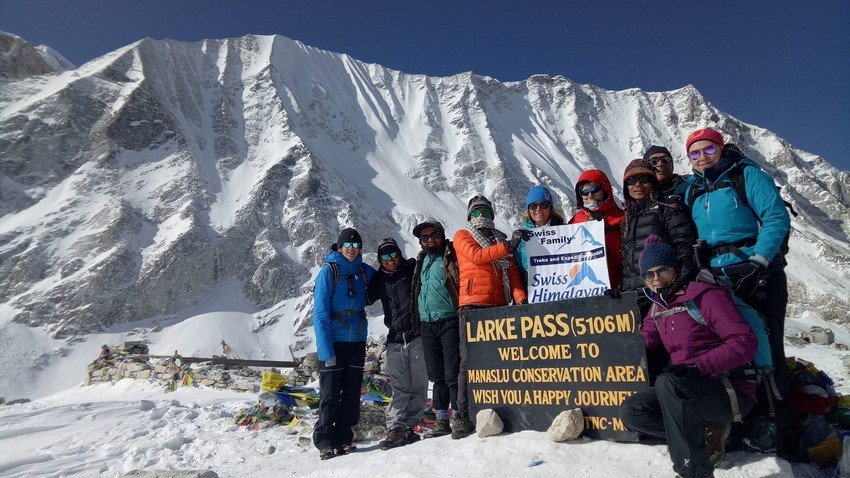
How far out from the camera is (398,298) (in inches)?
212

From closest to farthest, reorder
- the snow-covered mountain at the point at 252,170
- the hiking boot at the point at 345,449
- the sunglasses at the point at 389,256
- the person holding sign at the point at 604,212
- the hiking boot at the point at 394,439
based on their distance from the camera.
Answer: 1. the person holding sign at the point at 604,212
2. the hiking boot at the point at 394,439
3. the hiking boot at the point at 345,449
4. the sunglasses at the point at 389,256
5. the snow-covered mountain at the point at 252,170

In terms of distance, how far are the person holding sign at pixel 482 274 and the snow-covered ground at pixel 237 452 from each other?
2.40ft

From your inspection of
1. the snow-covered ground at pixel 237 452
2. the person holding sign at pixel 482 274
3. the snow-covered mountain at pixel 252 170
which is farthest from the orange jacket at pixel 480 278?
the snow-covered mountain at pixel 252 170

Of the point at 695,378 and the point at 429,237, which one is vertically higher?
the point at 429,237

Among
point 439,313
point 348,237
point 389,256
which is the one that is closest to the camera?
point 439,313

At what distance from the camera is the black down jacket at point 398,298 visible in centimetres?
517

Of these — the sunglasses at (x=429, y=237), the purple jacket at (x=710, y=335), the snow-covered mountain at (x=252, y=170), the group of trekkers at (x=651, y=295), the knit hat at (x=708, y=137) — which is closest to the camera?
the purple jacket at (x=710, y=335)

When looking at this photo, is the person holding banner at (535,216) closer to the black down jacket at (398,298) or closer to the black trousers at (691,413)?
the black down jacket at (398,298)

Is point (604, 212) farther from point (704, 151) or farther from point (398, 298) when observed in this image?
point (398, 298)

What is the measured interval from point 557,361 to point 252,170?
65.1 metres

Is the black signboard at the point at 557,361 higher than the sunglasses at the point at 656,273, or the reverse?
the sunglasses at the point at 656,273

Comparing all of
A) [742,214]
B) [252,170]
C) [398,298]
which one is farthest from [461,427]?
[252,170]

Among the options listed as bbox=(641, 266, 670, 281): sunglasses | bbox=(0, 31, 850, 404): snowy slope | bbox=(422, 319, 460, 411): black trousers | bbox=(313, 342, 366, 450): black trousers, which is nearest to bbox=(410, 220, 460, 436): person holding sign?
bbox=(422, 319, 460, 411): black trousers

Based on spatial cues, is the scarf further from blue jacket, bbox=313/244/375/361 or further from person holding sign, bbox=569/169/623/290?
blue jacket, bbox=313/244/375/361
